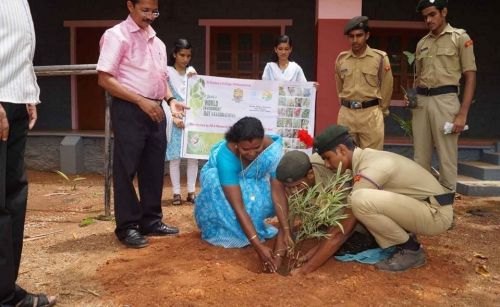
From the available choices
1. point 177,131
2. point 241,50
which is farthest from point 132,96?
point 241,50

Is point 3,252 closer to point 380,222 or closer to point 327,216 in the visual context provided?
point 327,216

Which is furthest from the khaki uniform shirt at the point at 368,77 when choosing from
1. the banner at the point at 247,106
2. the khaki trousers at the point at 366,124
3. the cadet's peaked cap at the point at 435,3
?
the banner at the point at 247,106

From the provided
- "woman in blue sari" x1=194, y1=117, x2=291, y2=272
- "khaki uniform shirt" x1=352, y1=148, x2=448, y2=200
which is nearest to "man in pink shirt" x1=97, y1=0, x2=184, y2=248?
"woman in blue sari" x1=194, y1=117, x2=291, y2=272

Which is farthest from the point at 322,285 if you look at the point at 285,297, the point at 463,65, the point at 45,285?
the point at 463,65

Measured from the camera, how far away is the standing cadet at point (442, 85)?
13.5ft

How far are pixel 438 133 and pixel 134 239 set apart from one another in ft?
8.84

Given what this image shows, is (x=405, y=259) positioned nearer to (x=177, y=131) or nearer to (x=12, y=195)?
(x=12, y=195)

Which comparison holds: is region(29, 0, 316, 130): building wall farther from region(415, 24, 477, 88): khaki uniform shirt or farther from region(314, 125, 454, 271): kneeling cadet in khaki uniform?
region(314, 125, 454, 271): kneeling cadet in khaki uniform

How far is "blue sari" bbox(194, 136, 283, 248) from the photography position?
333cm

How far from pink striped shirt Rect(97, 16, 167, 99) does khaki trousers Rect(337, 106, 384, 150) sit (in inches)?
71.2

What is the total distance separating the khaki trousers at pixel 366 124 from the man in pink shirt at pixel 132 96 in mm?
1764

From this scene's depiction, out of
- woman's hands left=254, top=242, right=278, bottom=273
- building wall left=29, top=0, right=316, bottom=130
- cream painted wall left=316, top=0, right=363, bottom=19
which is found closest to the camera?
woman's hands left=254, top=242, right=278, bottom=273

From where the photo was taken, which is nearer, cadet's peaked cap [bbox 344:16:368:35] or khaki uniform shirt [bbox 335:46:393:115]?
cadet's peaked cap [bbox 344:16:368:35]

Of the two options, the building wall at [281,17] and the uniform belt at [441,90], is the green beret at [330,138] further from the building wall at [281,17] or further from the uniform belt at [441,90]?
the building wall at [281,17]
